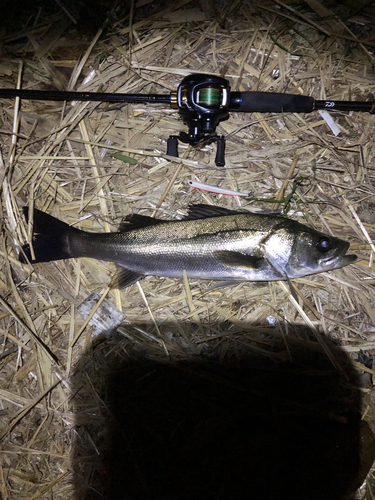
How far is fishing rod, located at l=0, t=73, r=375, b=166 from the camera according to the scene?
2.33 meters

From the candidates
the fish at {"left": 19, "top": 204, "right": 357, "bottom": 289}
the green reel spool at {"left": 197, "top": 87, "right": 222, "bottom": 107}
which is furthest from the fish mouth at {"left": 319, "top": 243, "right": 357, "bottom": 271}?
the green reel spool at {"left": 197, "top": 87, "right": 222, "bottom": 107}

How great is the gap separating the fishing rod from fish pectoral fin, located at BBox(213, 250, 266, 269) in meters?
0.82

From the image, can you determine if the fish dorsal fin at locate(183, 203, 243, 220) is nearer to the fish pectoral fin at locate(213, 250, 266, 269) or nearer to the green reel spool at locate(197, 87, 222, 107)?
the fish pectoral fin at locate(213, 250, 266, 269)

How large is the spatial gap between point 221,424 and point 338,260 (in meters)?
1.82

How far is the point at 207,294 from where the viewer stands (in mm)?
2770

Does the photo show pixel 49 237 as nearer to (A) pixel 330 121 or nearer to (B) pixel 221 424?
(B) pixel 221 424

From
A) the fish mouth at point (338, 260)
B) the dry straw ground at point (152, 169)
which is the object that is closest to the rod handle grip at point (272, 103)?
the dry straw ground at point (152, 169)

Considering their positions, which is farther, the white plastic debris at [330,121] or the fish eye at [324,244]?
the white plastic debris at [330,121]

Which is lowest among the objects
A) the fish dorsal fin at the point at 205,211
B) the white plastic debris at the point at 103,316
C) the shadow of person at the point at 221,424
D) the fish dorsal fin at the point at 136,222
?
the shadow of person at the point at 221,424

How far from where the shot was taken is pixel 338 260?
251 centimetres

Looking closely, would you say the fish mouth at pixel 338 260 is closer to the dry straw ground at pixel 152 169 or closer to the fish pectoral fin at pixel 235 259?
the dry straw ground at pixel 152 169

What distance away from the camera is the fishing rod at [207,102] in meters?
2.33

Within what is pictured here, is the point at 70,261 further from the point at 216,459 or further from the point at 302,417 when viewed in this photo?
the point at 302,417

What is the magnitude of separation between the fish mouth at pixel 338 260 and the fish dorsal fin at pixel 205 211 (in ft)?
2.97
